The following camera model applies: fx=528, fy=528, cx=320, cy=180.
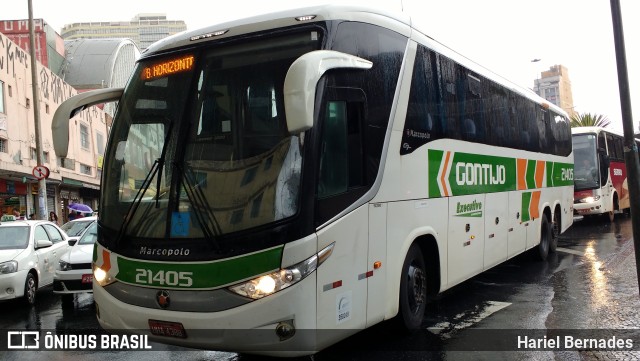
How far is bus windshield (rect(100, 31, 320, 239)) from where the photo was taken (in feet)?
13.6

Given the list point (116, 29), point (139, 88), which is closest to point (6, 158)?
point (139, 88)

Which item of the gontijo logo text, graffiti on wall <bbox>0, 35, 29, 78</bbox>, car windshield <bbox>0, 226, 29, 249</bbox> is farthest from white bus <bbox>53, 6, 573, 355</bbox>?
graffiti on wall <bbox>0, 35, 29, 78</bbox>

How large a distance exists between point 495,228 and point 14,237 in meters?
Answer: 8.38

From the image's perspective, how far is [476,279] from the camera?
29.7ft

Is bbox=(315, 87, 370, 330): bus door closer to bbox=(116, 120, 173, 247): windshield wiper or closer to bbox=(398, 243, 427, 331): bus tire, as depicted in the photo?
bbox=(398, 243, 427, 331): bus tire

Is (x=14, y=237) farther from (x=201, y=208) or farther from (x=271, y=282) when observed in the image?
(x=271, y=282)

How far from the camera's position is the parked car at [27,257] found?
8.52m

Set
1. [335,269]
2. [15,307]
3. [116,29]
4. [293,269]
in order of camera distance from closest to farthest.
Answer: [293,269], [335,269], [15,307], [116,29]

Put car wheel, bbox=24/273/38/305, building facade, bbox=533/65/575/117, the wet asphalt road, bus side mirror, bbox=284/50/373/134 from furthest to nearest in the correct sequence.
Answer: building facade, bbox=533/65/575/117 < car wheel, bbox=24/273/38/305 < the wet asphalt road < bus side mirror, bbox=284/50/373/134

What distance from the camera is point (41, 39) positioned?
4325cm

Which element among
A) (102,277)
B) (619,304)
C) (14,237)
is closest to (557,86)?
(619,304)

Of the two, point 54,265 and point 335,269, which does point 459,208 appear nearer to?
point 335,269

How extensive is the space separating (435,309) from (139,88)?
4.57 m

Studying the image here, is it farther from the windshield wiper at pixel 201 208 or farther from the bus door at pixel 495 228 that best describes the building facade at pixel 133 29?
the windshield wiper at pixel 201 208
